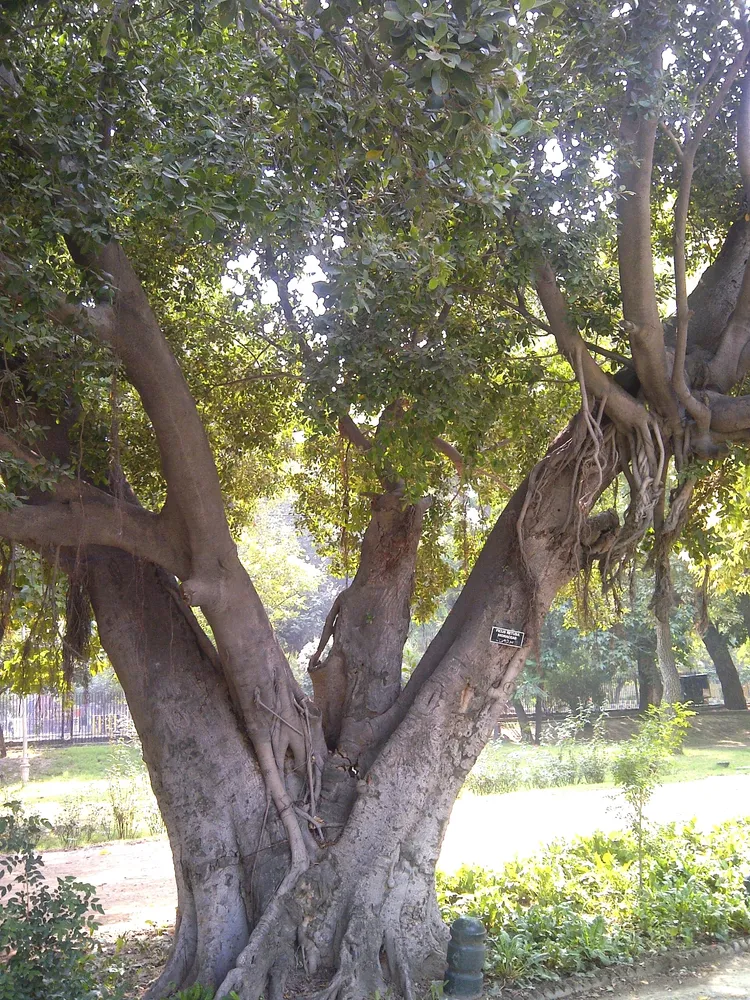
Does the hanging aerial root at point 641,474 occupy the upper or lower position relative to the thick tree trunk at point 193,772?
upper

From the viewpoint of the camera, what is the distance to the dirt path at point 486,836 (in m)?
8.61

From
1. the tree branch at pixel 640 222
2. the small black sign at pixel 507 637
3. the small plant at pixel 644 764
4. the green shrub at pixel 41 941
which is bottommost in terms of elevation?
the green shrub at pixel 41 941

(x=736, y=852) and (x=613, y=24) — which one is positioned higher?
(x=613, y=24)

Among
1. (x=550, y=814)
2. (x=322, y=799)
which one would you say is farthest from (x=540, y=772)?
(x=322, y=799)

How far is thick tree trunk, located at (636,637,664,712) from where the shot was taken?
26.8 metres

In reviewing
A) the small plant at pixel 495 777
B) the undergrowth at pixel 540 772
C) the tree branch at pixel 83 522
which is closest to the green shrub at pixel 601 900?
the tree branch at pixel 83 522

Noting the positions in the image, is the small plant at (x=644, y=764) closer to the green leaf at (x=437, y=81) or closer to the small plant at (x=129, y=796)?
the green leaf at (x=437, y=81)

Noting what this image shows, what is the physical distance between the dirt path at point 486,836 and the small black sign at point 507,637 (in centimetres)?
210

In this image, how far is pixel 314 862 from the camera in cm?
567

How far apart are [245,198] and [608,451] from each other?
10.6 ft

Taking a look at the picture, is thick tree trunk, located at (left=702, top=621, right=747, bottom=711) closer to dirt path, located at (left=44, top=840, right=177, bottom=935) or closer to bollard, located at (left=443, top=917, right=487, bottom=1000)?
dirt path, located at (left=44, top=840, right=177, bottom=935)

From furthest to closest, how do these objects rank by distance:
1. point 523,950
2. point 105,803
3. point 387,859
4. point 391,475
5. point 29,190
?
1. point 105,803
2. point 391,475
3. point 523,950
4. point 387,859
5. point 29,190

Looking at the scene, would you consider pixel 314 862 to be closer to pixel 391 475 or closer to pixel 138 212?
pixel 391 475

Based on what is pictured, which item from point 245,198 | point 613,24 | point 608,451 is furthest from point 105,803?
point 613,24
